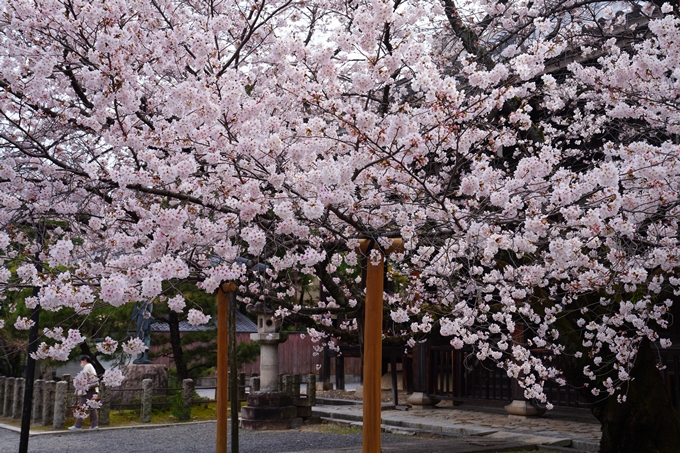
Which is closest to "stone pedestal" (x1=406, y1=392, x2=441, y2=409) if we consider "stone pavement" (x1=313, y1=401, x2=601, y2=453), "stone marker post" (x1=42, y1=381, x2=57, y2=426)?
"stone pavement" (x1=313, y1=401, x2=601, y2=453)

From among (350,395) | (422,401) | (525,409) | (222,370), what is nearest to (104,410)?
(422,401)

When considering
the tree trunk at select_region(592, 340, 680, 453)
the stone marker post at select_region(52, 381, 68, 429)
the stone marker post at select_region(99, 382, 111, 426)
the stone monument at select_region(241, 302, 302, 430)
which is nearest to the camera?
the tree trunk at select_region(592, 340, 680, 453)

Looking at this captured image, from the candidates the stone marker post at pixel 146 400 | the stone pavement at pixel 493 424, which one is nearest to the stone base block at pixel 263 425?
the stone pavement at pixel 493 424

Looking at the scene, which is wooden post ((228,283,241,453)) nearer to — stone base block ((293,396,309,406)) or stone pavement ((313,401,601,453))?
stone pavement ((313,401,601,453))

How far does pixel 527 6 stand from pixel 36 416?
12.4m

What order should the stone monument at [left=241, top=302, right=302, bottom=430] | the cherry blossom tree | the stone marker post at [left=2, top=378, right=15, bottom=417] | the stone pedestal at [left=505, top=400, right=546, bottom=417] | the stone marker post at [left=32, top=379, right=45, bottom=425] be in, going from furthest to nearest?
the stone marker post at [left=2, top=378, right=15, bottom=417] < the stone marker post at [left=32, top=379, right=45, bottom=425] < the stone monument at [left=241, top=302, right=302, bottom=430] < the stone pedestal at [left=505, top=400, right=546, bottom=417] < the cherry blossom tree

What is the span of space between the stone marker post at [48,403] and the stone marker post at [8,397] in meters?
2.33

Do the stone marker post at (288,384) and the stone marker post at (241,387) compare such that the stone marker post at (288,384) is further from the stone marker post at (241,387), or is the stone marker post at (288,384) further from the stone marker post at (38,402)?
the stone marker post at (38,402)

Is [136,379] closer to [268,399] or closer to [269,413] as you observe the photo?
[268,399]

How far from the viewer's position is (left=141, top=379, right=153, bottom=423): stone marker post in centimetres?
1359

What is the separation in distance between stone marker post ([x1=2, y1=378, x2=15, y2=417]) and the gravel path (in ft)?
7.02

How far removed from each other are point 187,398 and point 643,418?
10.1 m

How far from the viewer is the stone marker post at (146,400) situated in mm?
13586

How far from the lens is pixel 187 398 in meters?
14.3
